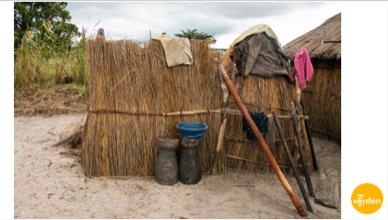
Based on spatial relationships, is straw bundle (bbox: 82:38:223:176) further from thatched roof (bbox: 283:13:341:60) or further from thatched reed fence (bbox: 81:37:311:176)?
thatched roof (bbox: 283:13:341:60)

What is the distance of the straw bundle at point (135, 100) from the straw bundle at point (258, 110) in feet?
1.59

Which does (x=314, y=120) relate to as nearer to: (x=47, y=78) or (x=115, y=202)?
(x=115, y=202)

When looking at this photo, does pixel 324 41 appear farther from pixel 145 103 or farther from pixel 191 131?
pixel 145 103

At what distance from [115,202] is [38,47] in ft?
22.2

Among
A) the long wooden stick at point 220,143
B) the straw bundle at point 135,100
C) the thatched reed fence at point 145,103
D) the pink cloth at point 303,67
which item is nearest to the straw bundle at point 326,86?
the pink cloth at point 303,67

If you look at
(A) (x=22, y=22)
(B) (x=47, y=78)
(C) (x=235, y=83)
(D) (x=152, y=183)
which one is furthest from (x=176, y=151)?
(A) (x=22, y=22)

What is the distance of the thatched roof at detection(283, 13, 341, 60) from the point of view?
18.9 ft

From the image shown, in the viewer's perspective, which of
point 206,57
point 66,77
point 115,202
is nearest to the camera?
point 115,202

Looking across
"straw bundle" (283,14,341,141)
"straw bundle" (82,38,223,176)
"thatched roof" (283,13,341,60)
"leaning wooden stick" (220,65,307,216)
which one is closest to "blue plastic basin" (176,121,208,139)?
"straw bundle" (82,38,223,176)

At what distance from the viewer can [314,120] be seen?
6.48 m

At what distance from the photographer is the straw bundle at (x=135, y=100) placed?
3836mm

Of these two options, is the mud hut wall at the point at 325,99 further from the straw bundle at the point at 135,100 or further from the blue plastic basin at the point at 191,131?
the blue plastic basin at the point at 191,131

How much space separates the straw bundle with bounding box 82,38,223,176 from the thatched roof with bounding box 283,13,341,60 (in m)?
2.90

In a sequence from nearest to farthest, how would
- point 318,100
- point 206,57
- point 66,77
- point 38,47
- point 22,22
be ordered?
point 206,57, point 318,100, point 38,47, point 66,77, point 22,22
